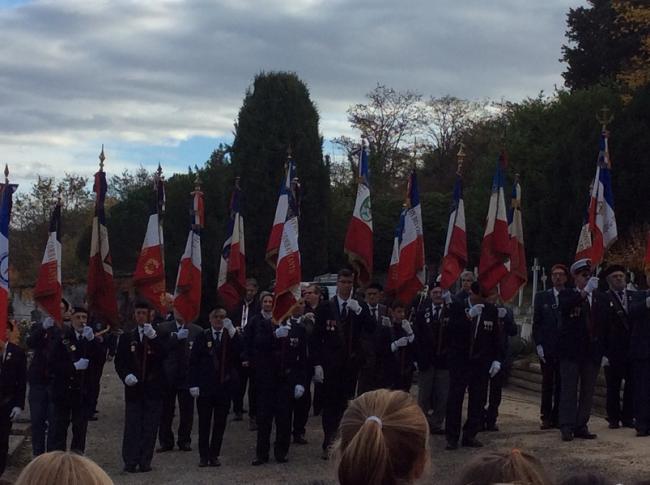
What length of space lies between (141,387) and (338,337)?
236 centimetres

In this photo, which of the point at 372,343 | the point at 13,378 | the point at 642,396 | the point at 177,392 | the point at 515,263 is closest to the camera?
the point at 13,378

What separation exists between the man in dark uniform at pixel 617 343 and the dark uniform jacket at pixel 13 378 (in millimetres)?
6627

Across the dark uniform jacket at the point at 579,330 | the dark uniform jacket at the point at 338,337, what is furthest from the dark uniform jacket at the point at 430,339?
the dark uniform jacket at the point at 579,330

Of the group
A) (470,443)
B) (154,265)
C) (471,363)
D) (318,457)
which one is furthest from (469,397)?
(154,265)

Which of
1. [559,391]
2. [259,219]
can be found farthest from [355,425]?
[259,219]

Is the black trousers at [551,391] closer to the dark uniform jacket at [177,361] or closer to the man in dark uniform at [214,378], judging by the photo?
the man in dark uniform at [214,378]

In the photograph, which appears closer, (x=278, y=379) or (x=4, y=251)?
(x=4, y=251)

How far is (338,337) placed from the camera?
40.1ft

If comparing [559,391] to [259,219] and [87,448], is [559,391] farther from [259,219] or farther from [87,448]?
[259,219]

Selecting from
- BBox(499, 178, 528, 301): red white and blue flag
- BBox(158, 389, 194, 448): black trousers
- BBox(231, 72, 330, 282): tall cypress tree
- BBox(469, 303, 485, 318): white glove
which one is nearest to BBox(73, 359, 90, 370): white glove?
BBox(158, 389, 194, 448): black trousers

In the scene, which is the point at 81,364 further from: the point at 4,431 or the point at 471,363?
the point at 471,363

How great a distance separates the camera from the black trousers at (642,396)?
38.6ft

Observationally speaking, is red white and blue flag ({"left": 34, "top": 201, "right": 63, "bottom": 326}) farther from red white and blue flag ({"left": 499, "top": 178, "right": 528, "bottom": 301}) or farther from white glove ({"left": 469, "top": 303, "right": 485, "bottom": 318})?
red white and blue flag ({"left": 499, "top": 178, "right": 528, "bottom": 301})

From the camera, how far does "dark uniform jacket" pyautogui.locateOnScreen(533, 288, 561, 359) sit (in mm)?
12898
